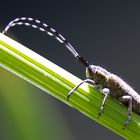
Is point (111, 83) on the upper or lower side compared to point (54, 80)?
upper

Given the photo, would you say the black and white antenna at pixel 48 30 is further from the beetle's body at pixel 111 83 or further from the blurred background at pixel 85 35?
the blurred background at pixel 85 35

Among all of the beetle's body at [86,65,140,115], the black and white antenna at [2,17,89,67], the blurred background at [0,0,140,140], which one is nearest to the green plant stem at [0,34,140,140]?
the black and white antenna at [2,17,89,67]

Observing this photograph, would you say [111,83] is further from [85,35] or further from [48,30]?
[85,35]

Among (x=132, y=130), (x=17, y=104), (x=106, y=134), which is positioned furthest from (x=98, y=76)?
(x=106, y=134)

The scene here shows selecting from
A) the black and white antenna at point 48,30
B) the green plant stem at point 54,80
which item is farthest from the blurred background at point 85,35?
the green plant stem at point 54,80

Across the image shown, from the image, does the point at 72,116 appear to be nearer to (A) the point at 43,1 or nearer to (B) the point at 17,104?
(A) the point at 43,1

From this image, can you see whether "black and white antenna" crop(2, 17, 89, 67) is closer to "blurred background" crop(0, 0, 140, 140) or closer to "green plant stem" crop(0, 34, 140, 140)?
"green plant stem" crop(0, 34, 140, 140)

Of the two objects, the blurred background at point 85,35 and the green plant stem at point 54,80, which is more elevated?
the blurred background at point 85,35

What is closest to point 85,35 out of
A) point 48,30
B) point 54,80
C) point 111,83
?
point 111,83
